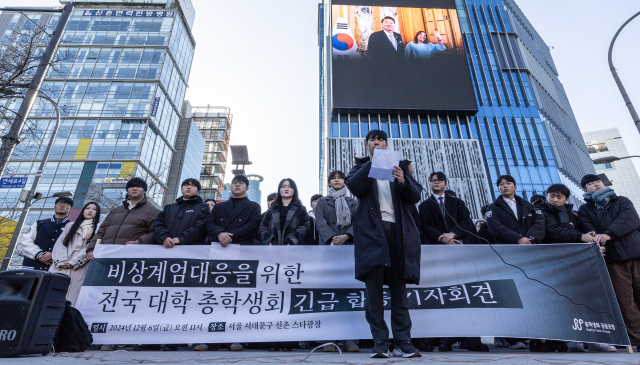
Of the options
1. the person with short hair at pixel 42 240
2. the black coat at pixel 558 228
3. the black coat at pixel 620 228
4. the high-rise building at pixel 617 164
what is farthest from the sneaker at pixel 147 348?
the high-rise building at pixel 617 164

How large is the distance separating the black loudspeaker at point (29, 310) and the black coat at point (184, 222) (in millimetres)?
1209

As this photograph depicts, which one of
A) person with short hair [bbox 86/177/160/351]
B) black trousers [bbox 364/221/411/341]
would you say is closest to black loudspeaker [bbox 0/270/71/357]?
person with short hair [bbox 86/177/160/351]

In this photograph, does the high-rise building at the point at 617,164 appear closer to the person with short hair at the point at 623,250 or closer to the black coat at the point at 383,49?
the black coat at the point at 383,49

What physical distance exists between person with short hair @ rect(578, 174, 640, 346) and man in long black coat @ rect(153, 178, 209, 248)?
4.39m

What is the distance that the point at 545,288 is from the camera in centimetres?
346

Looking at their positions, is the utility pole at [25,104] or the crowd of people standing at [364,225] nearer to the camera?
the crowd of people standing at [364,225]

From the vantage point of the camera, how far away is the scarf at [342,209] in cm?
402

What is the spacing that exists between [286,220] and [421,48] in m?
28.8

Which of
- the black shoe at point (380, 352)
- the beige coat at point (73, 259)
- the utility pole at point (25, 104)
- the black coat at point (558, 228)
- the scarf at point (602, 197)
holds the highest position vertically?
the utility pole at point (25, 104)

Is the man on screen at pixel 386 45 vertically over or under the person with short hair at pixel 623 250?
over

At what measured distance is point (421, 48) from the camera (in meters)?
29.0

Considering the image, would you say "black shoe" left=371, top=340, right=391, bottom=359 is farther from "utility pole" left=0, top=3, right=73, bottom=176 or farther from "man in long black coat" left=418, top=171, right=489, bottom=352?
"utility pole" left=0, top=3, right=73, bottom=176

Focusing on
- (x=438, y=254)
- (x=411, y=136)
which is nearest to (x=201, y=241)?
(x=438, y=254)

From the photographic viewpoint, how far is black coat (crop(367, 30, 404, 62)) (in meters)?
28.5
